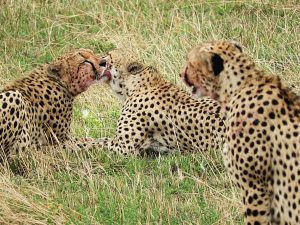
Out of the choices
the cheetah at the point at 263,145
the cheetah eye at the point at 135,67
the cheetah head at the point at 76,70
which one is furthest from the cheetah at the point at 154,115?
the cheetah at the point at 263,145

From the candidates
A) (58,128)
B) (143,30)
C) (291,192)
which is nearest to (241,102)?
(291,192)

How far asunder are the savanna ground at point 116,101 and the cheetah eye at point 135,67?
1.41ft

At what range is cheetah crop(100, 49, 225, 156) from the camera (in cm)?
786

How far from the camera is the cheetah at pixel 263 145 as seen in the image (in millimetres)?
5156

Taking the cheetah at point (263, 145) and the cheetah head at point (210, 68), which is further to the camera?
the cheetah head at point (210, 68)

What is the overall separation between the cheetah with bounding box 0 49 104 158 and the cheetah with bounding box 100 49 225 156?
26 centimetres

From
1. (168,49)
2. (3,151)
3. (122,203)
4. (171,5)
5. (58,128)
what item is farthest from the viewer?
(171,5)

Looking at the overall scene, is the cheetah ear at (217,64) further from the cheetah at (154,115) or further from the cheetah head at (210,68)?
the cheetah at (154,115)

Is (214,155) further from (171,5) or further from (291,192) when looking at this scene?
(171,5)

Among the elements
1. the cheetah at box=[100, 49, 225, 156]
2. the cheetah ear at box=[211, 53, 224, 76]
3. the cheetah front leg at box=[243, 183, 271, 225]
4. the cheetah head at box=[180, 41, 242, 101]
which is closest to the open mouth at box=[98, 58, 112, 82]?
the cheetah at box=[100, 49, 225, 156]

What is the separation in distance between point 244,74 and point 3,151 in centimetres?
244

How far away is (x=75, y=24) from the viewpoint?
10.7 meters

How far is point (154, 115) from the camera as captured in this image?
818 cm

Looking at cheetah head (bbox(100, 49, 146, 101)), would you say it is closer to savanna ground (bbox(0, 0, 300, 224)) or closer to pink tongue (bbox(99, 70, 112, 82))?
pink tongue (bbox(99, 70, 112, 82))
